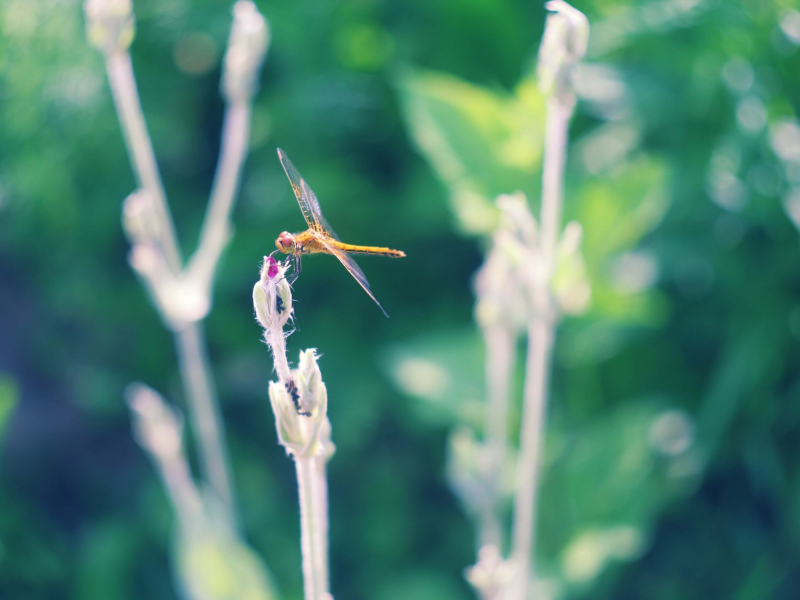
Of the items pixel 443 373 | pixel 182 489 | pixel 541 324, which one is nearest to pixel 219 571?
pixel 182 489

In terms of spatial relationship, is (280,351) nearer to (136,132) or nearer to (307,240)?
(307,240)

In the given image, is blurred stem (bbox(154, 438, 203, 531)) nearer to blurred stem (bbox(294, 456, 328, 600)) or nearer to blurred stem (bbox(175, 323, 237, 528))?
blurred stem (bbox(175, 323, 237, 528))

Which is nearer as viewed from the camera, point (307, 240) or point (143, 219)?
point (307, 240)

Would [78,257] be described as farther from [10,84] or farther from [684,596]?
[684,596]

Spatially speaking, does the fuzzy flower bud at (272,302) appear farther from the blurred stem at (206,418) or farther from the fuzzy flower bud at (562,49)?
the blurred stem at (206,418)

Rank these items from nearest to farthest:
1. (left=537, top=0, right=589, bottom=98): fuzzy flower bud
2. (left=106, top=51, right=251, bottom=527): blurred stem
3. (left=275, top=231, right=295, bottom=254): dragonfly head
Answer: (left=537, top=0, right=589, bottom=98): fuzzy flower bud → (left=275, top=231, right=295, bottom=254): dragonfly head → (left=106, top=51, right=251, bottom=527): blurred stem

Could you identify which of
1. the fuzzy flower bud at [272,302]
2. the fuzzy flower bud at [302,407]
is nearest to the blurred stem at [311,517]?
the fuzzy flower bud at [302,407]

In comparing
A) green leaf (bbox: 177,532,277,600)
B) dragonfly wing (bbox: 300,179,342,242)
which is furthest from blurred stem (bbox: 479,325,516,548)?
green leaf (bbox: 177,532,277,600)
